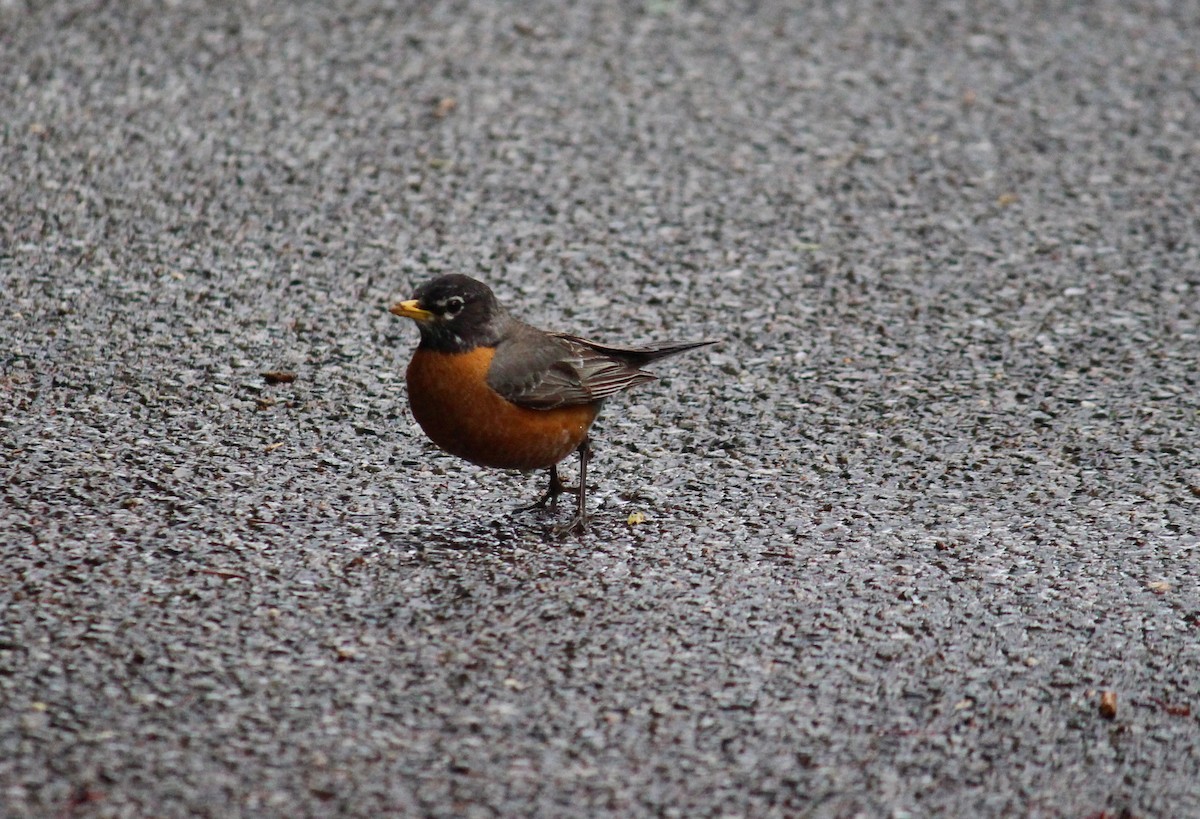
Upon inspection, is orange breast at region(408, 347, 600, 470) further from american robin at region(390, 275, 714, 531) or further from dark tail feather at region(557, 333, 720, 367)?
dark tail feather at region(557, 333, 720, 367)

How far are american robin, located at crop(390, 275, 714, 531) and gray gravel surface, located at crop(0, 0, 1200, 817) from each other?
12.7 inches

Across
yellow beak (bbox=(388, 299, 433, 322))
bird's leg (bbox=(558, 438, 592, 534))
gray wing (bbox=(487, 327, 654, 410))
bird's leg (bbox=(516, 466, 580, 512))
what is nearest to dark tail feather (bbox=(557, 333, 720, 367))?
gray wing (bbox=(487, 327, 654, 410))

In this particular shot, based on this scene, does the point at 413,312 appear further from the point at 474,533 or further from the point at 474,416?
the point at 474,533

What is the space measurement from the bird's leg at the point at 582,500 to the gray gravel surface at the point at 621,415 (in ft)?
0.21

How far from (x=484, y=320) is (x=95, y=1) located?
5.73 m

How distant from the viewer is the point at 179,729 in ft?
13.1

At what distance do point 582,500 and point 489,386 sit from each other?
1.87 ft

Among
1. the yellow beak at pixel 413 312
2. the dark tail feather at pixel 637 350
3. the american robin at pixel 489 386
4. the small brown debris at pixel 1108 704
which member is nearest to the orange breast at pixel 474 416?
the american robin at pixel 489 386

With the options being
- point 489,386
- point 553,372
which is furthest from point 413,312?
point 553,372

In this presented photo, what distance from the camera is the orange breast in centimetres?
532

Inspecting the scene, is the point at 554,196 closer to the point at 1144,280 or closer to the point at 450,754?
the point at 1144,280

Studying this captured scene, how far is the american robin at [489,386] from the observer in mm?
5332

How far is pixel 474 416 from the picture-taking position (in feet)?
17.5

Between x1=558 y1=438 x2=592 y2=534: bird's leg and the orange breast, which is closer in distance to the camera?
the orange breast
